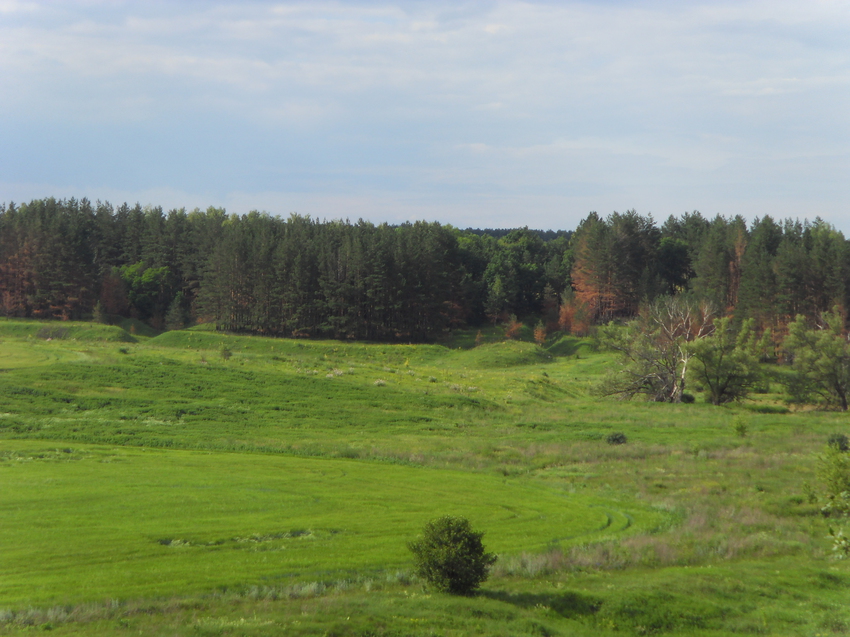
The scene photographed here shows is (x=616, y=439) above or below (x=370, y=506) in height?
below

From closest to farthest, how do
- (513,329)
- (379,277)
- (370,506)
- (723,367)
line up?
1. (370,506)
2. (723,367)
3. (379,277)
4. (513,329)

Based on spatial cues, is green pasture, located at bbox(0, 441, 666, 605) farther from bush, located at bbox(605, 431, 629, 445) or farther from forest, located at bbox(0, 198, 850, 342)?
forest, located at bbox(0, 198, 850, 342)

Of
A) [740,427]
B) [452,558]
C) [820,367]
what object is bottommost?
[740,427]

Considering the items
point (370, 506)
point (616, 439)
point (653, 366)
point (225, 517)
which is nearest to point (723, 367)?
point (653, 366)

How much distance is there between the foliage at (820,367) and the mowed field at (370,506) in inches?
291

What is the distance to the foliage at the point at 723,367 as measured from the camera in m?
58.0

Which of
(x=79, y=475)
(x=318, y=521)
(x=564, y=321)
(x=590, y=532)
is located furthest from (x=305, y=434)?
(x=564, y=321)

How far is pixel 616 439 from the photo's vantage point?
42.0 m

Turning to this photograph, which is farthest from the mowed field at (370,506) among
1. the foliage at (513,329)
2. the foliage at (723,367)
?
the foliage at (513,329)

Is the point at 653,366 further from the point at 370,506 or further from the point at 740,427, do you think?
the point at 370,506

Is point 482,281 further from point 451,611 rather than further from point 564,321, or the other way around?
point 451,611

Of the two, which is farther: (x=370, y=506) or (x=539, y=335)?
(x=539, y=335)

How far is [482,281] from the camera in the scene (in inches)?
4589

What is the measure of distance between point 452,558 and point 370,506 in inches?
384
